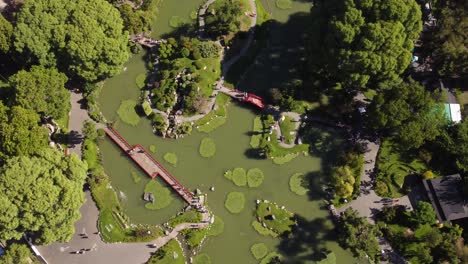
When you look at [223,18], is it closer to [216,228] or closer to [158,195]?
[158,195]

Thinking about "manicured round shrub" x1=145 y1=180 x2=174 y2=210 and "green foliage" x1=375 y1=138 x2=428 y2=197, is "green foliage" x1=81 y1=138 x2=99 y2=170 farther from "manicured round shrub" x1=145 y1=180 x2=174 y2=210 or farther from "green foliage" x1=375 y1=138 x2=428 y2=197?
"green foliage" x1=375 y1=138 x2=428 y2=197

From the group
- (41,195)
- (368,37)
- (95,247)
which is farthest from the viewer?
(95,247)

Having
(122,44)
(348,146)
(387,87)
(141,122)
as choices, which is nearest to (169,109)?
(141,122)

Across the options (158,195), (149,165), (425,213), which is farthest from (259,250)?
(425,213)

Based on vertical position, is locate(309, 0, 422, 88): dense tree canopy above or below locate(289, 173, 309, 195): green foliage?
above

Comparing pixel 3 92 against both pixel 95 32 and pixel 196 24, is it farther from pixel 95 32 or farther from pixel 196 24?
pixel 196 24

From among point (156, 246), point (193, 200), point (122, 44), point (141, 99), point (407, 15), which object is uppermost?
point (407, 15)

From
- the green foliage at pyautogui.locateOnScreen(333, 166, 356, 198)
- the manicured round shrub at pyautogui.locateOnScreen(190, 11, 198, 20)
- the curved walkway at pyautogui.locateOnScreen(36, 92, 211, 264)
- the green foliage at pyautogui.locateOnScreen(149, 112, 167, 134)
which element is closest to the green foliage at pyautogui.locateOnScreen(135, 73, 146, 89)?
the green foliage at pyautogui.locateOnScreen(149, 112, 167, 134)
